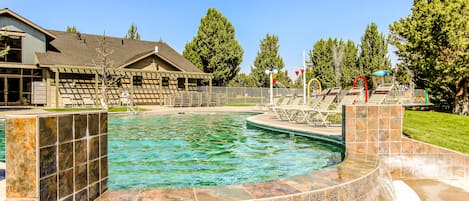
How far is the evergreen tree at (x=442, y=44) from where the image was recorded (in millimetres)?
11836

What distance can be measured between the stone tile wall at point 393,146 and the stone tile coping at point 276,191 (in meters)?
1.89

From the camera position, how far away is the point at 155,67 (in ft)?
86.4

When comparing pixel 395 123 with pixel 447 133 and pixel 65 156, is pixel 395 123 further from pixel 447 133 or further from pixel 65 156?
pixel 65 156

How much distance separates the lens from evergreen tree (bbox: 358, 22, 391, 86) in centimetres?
3838

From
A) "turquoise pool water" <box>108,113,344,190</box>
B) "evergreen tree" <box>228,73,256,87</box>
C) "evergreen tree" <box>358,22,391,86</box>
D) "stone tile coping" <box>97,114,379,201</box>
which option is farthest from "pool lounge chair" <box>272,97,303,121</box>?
"evergreen tree" <box>358,22,391,86</box>

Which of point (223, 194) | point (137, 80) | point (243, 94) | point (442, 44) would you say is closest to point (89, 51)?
point (137, 80)

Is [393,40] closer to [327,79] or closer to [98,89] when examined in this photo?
[98,89]

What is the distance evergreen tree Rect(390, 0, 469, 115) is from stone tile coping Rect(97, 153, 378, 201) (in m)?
10.9

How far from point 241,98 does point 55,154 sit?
29.0m


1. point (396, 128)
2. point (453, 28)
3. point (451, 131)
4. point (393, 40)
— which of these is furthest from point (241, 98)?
point (396, 128)

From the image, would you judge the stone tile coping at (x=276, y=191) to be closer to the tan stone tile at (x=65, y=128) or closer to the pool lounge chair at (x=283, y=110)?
the tan stone tile at (x=65, y=128)

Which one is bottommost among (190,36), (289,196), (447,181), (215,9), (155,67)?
(447,181)

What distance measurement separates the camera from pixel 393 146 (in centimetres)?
545

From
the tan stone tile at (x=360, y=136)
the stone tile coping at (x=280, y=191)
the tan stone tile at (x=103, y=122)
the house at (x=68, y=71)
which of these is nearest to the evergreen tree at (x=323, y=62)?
the house at (x=68, y=71)
